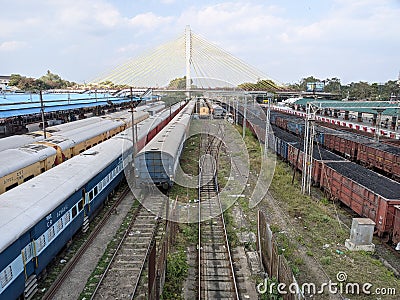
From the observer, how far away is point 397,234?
1093 cm

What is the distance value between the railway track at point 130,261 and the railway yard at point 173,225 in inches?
1.6

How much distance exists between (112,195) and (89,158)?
321 cm

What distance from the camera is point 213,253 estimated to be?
10.9 meters

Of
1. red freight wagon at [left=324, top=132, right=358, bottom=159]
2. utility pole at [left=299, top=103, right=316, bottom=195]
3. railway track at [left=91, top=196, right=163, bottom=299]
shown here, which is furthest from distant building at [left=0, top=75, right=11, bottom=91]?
utility pole at [left=299, top=103, right=316, bottom=195]

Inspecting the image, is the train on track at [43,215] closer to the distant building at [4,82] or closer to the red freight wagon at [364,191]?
the red freight wagon at [364,191]

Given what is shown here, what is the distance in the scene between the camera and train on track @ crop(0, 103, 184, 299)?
23.3 ft

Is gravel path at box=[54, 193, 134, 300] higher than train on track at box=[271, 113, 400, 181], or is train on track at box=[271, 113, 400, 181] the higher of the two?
train on track at box=[271, 113, 400, 181]

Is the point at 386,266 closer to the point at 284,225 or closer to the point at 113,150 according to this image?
the point at 284,225

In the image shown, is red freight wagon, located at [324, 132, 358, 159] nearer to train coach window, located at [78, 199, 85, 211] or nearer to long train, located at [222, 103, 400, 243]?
long train, located at [222, 103, 400, 243]

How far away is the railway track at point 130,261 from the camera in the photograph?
8852 mm

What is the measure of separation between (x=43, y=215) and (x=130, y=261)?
10.8 feet

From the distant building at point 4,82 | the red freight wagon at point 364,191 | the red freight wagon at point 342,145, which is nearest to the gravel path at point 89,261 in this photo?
the red freight wagon at point 364,191

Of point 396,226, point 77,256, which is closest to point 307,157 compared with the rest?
point 396,226

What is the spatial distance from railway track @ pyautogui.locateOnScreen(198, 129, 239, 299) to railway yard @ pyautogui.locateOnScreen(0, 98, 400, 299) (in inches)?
1.8
